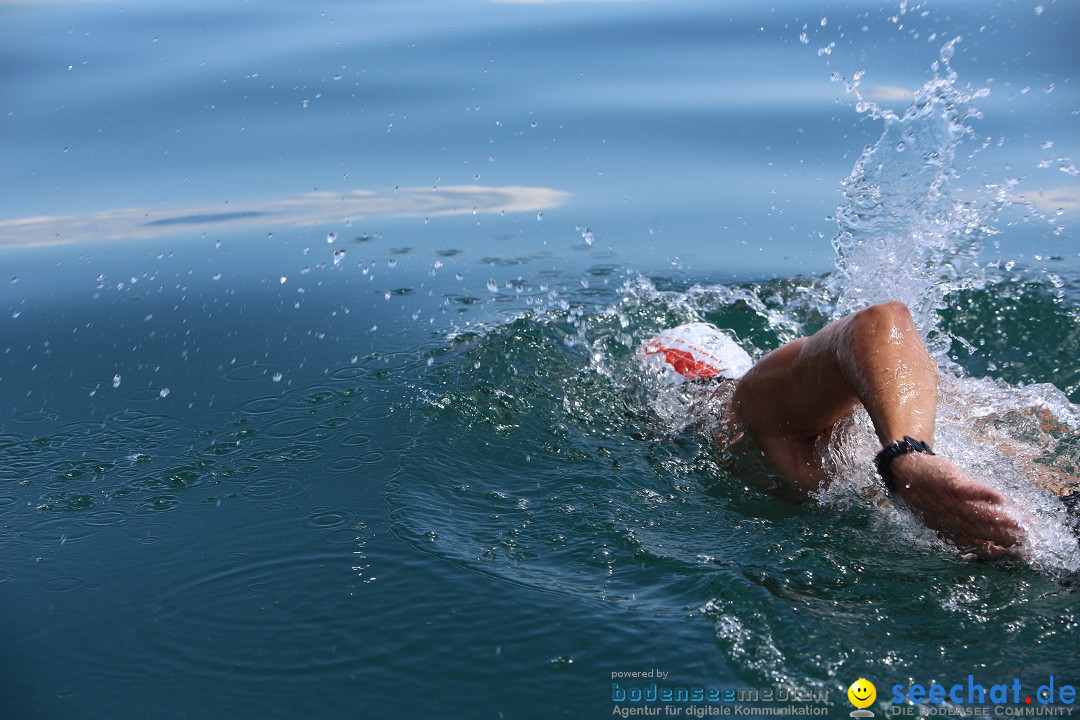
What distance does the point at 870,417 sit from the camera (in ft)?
10.1

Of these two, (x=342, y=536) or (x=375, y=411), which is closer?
(x=342, y=536)

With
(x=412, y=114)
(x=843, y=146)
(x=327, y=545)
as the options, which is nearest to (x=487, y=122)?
(x=412, y=114)

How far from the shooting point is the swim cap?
4.53 metres

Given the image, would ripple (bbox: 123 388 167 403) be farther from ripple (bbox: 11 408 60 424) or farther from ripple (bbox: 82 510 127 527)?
ripple (bbox: 82 510 127 527)

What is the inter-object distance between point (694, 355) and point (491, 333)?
3.94 ft

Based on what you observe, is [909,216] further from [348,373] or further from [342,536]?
[342,536]

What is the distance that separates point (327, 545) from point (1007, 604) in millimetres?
1985

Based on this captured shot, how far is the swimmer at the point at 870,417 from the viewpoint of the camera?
8.82ft

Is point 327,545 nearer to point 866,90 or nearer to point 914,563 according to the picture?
point 914,563

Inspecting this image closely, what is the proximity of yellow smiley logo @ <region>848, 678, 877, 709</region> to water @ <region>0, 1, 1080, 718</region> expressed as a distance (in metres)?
0.04

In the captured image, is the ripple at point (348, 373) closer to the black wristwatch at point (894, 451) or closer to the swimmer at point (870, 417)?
the swimmer at point (870, 417)

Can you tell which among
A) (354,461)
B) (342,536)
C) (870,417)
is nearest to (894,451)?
(870,417)

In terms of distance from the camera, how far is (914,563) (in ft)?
9.84

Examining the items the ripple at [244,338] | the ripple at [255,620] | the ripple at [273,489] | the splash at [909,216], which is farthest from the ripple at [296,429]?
the splash at [909,216]
